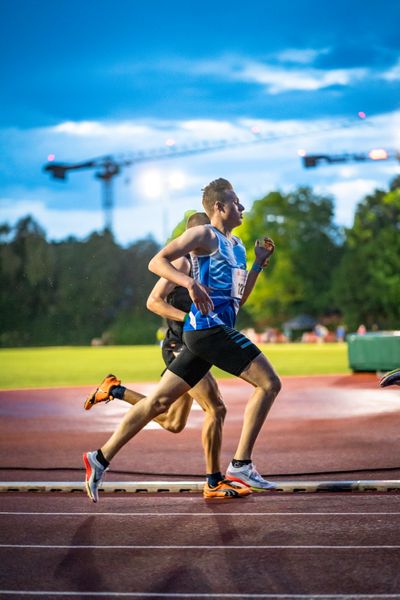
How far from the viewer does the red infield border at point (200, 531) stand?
4449 millimetres

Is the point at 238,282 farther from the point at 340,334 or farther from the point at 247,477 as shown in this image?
the point at 340,334

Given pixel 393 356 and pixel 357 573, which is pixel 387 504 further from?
pixel 393 356

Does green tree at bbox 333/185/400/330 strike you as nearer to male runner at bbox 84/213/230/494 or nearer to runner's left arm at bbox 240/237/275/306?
male runner at bbox 84/213/230/494

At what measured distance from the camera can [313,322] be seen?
3910 inches

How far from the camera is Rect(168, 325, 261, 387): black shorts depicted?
6426 mm

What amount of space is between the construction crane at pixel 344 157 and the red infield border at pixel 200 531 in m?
80.6

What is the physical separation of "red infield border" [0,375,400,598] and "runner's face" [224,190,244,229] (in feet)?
6.45

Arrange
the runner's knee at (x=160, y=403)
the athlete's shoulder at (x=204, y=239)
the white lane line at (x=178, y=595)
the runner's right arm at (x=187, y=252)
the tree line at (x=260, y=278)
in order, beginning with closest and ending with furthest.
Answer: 1. the white lane line at (x=178, y=595)
2. the runner's right arm at (x=187, y=252)
3. the athlete's shoulder at (x=204, y=239)
4. the runner's knee at (x=160, y=403)
5. the tree line at (x=260, y=278)

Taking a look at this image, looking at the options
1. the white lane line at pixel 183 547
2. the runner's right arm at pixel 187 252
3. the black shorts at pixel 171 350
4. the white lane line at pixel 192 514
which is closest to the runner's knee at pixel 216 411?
the black shorts at pixel 171 350

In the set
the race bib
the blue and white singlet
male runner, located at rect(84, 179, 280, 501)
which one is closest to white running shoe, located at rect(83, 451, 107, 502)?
male runner, located at rect(84, 179, 280, 501)

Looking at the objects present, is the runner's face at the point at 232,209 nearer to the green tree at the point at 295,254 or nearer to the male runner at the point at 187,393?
the male runner at the point at 187,393

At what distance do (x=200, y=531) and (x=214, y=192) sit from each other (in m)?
2.39

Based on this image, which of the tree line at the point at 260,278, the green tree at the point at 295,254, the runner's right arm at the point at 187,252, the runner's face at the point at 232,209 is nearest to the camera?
the runner's right arm at the point at 187,252

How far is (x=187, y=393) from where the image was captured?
738cm
